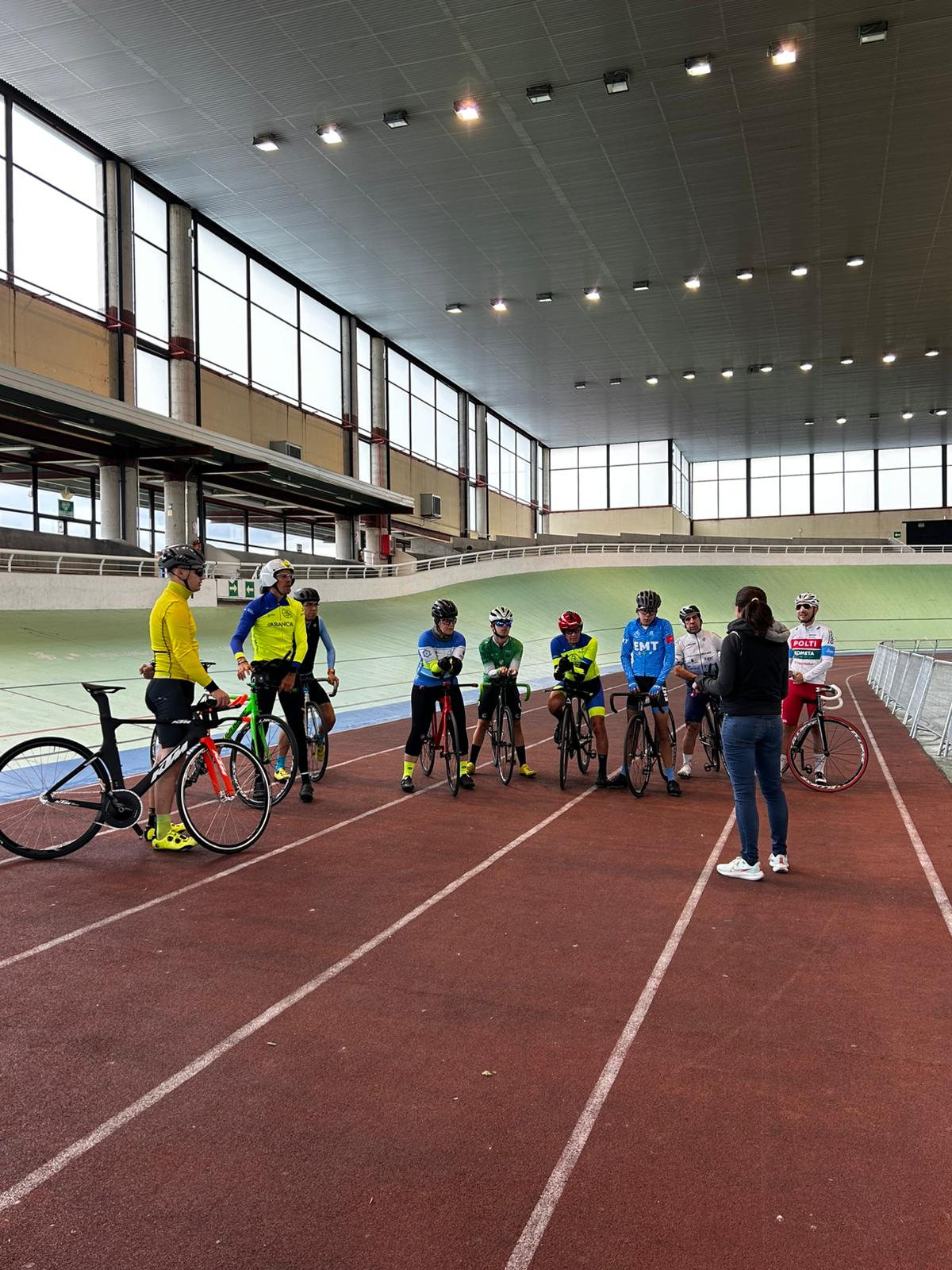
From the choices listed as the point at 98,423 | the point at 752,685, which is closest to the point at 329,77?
the point at 98,423

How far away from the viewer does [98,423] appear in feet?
70.8

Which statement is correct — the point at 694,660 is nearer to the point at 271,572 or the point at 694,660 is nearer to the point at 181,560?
the point at 271,572

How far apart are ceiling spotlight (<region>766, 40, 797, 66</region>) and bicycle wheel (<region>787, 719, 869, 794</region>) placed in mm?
14893

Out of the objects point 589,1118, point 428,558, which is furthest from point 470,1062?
point 428,558

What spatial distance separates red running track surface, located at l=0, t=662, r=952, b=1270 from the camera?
2354 millimetres

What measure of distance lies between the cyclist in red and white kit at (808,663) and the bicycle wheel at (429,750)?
3.28m

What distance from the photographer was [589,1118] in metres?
2.87

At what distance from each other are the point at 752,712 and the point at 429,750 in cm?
412

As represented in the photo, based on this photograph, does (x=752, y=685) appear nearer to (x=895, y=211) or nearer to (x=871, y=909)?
(x=871, y=909)

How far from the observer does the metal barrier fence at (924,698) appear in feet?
35.9

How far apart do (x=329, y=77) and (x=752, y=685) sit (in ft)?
59.3

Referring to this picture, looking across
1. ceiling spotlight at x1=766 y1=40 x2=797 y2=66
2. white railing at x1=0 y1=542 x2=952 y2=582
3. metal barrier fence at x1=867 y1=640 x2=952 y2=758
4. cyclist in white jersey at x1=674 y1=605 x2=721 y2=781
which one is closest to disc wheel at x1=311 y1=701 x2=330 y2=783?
cyclist in white jersey at x1=674 y1=605 x2=721 y2=781

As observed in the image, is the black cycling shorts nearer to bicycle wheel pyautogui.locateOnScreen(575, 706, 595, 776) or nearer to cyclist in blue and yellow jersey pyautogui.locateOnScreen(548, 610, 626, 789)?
cyclist in blue and yellow jersey pyautogui.locateOnScreen(548, 610, 626, 789)

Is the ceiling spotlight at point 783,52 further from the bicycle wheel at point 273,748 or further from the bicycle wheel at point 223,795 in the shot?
the bicycle wheel at point 223,795
